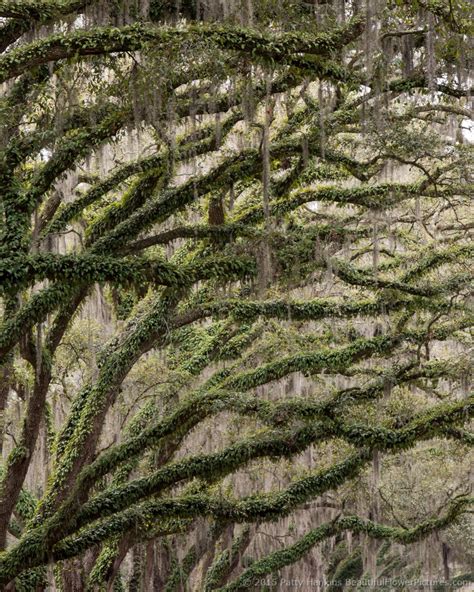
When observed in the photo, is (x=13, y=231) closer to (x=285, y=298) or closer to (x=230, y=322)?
(x=285, y=298)

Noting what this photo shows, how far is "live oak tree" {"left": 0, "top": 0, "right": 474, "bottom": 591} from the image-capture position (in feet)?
25.4

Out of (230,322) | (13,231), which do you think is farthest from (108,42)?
(230,322)

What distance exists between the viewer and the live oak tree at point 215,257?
774 cm

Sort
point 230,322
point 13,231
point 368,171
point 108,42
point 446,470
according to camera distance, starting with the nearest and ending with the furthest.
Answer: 1. point 108,42
2. point 13,231
3. point 368,171
4. point 230,322
5. point 446,470

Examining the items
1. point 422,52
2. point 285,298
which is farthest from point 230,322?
point 422,52

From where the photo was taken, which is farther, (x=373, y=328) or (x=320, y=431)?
(x=373, y=328)

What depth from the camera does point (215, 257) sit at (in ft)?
→ 32.1

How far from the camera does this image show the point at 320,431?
11109mm

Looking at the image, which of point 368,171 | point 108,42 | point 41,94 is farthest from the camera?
point 368,171

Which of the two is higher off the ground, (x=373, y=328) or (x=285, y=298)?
(x=285, y=298)

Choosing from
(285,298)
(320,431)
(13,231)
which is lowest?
(320,431)

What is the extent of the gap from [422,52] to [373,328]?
24.0 ft

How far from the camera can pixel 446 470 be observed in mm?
19812

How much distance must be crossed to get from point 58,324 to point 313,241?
3110 mm
